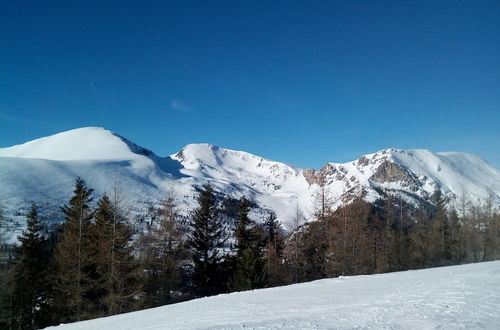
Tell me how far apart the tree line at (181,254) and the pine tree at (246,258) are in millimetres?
89

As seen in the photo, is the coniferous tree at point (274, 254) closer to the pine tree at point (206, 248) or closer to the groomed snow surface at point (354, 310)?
the pine tree at point (206, 248)

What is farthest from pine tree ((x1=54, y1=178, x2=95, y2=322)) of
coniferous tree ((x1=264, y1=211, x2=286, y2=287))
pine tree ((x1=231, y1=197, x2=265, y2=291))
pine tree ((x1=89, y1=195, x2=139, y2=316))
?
coniferous tree ((x1=264, y1=211, x2=286, y2=287))

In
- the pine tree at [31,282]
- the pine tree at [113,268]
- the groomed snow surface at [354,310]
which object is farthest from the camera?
the pine tree at [31,282]

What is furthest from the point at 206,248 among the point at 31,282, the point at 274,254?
the point at 31,282

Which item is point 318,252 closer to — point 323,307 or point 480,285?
point 480,285

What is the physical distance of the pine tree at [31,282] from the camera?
24172 mm

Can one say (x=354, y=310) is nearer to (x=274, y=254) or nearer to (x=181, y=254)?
(x=181, y=254)

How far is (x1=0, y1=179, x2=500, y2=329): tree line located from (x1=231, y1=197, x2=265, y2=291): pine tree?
0.09 metres

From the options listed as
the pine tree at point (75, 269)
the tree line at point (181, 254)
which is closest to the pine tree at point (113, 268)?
the tree line at point (181, 254)

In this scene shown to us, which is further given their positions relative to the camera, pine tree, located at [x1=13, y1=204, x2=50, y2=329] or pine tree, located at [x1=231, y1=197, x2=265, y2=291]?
pine tree, located at [x1=231, y1=197, x2=265, y2=291]

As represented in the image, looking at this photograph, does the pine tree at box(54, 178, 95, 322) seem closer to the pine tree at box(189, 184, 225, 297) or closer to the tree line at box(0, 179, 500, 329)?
the tree line at box(0, 179, 500, 329)

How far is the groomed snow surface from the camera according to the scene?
8.48 meters

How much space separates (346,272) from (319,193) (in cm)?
792

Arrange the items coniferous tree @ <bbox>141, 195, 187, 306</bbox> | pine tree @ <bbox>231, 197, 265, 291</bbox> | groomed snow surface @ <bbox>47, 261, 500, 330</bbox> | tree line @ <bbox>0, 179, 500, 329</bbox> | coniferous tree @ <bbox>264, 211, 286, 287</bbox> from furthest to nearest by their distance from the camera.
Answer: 1. coniferous tree @ <bbox>264, 211, 286, 287</bbox>
2. pine tree @ <bbox>231, 197, 265, 291</bbox>
3. coniferous tree @ <bbox>141, 195, 187, 306</bbox>
4. tree line @ <bbox>0, 179, 500, 329</bbox>
5. groomed snow surface @ <bbox>47, 261, 500, 330</bbox>
